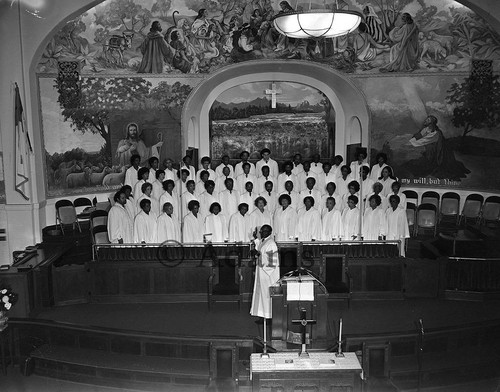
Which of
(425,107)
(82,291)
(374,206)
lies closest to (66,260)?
(82,291)

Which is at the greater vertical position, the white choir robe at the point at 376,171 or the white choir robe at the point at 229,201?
the white choir robe at the point at 376,171

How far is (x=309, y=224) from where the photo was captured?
1292 centimetres

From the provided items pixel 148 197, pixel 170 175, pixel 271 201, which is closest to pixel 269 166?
pixel 271 201

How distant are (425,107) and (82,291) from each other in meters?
11.0

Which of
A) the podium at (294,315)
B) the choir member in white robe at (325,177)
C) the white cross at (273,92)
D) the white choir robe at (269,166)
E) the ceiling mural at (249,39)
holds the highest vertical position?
the ceiling mural at (249,39)

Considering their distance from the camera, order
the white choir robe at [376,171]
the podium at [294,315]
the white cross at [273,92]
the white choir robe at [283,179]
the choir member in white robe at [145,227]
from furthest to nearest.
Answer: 1. the white cross at [273,92]
2. the white choir robe at [376,171]
3. the white choir robe at [283,179]
4. the choir member in white robe at [145,227]
5. the podium at [294,315]

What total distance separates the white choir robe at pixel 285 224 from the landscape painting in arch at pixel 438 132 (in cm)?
528

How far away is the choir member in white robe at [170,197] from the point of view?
1382cm

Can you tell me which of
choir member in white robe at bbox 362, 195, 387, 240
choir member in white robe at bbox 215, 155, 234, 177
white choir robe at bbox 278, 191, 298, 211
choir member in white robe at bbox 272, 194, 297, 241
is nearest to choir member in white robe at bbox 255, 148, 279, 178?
choir member in white robe at bbox 215, 155, 234, 177

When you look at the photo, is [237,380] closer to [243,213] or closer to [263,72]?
[243,213]

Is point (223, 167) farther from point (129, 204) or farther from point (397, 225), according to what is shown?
point (397, 225)

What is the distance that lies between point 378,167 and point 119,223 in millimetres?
7639

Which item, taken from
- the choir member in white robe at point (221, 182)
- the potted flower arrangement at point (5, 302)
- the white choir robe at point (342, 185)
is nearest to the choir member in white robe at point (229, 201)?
the choir member in white robe at point (221, 182)

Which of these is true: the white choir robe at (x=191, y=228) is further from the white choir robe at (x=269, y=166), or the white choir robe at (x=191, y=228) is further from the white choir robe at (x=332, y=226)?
the white choir robe at (x=269, y=166)
